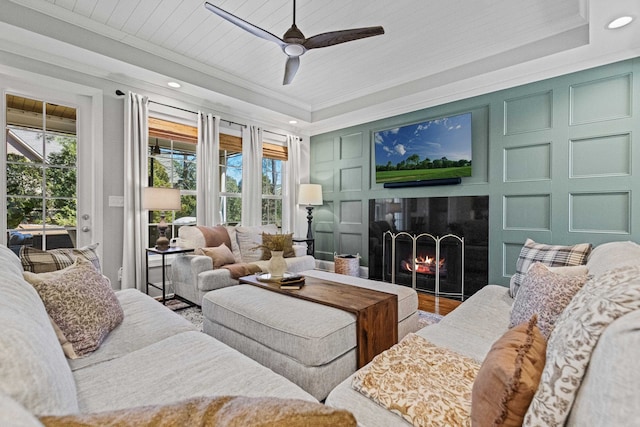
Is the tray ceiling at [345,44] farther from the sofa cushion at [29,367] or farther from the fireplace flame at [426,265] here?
the sofa cushion at [29,367]

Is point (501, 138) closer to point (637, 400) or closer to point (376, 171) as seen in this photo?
point (376, 171)

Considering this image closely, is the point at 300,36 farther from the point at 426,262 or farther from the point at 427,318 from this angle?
the point at 426,262

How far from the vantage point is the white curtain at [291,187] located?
5.27 m

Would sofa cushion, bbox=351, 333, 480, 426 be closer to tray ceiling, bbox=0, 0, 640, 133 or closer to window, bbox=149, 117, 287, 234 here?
tray ceiling, bbox=0, 0, 640, 133

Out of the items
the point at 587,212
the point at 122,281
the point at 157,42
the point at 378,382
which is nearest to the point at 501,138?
the point at 587,212

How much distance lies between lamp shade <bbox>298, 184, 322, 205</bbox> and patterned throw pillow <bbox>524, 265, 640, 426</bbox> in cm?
441

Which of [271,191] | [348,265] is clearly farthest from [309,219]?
[348,265]

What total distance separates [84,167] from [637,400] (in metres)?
4.18

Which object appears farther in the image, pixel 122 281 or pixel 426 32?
pixel 122 281

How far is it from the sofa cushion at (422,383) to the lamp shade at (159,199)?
278 centimetres

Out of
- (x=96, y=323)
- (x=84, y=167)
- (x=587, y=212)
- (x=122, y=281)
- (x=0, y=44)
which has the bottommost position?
(x=122, y=281)

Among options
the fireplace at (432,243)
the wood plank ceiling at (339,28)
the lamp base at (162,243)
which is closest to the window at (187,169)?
the lamp base at (162,243)

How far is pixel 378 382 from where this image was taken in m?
1.14

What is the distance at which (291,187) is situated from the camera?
17.4 ft
